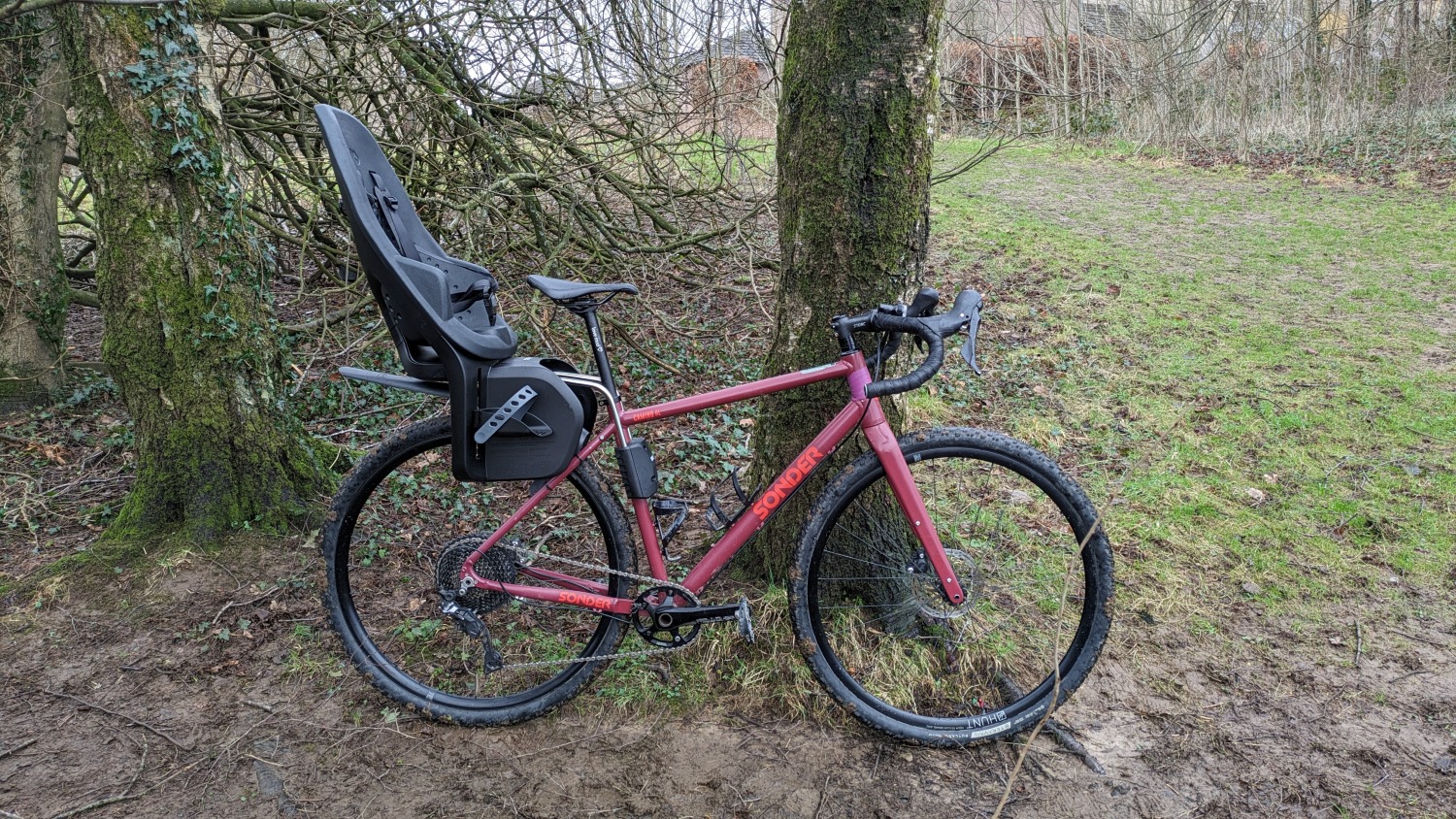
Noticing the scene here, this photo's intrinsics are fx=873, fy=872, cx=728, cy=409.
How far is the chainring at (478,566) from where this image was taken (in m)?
2.57

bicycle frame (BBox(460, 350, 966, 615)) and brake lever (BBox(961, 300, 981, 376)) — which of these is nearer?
brake lever (BBox(961, 300, 981, 376))

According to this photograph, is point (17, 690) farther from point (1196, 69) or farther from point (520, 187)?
point (1196, 69)

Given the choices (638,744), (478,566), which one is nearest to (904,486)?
(638,744)

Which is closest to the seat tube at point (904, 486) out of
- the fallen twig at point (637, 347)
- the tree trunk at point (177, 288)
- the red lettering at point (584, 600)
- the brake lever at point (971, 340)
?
the brake lever at point (971, 340)

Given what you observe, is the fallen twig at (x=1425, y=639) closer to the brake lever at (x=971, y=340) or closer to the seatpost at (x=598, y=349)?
the brake lever at (x=971, y=340)

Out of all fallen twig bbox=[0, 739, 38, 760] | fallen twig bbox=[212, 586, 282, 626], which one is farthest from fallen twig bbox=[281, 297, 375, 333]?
fallen twig bbox=[0, 739, 38, 760]

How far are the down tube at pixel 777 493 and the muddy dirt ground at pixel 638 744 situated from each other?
1.49 feet

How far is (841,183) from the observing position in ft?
8.69

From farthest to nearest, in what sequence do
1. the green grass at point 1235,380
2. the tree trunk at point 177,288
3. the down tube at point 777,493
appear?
the green grass at point 1235,380
the tree trunk at point 177,288
the down tube at point 777,493

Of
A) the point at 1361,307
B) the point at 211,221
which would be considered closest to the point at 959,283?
the point at 1361,307

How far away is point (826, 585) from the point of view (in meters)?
2.81

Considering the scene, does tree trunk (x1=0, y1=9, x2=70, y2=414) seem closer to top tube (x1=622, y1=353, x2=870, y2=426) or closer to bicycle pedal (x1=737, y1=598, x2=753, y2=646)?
top tube (x1=622, y1=353, x2=870, y2=426)

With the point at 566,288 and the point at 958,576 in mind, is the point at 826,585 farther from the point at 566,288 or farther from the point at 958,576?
the point at 566,288

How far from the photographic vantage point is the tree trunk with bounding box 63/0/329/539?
2928mm
